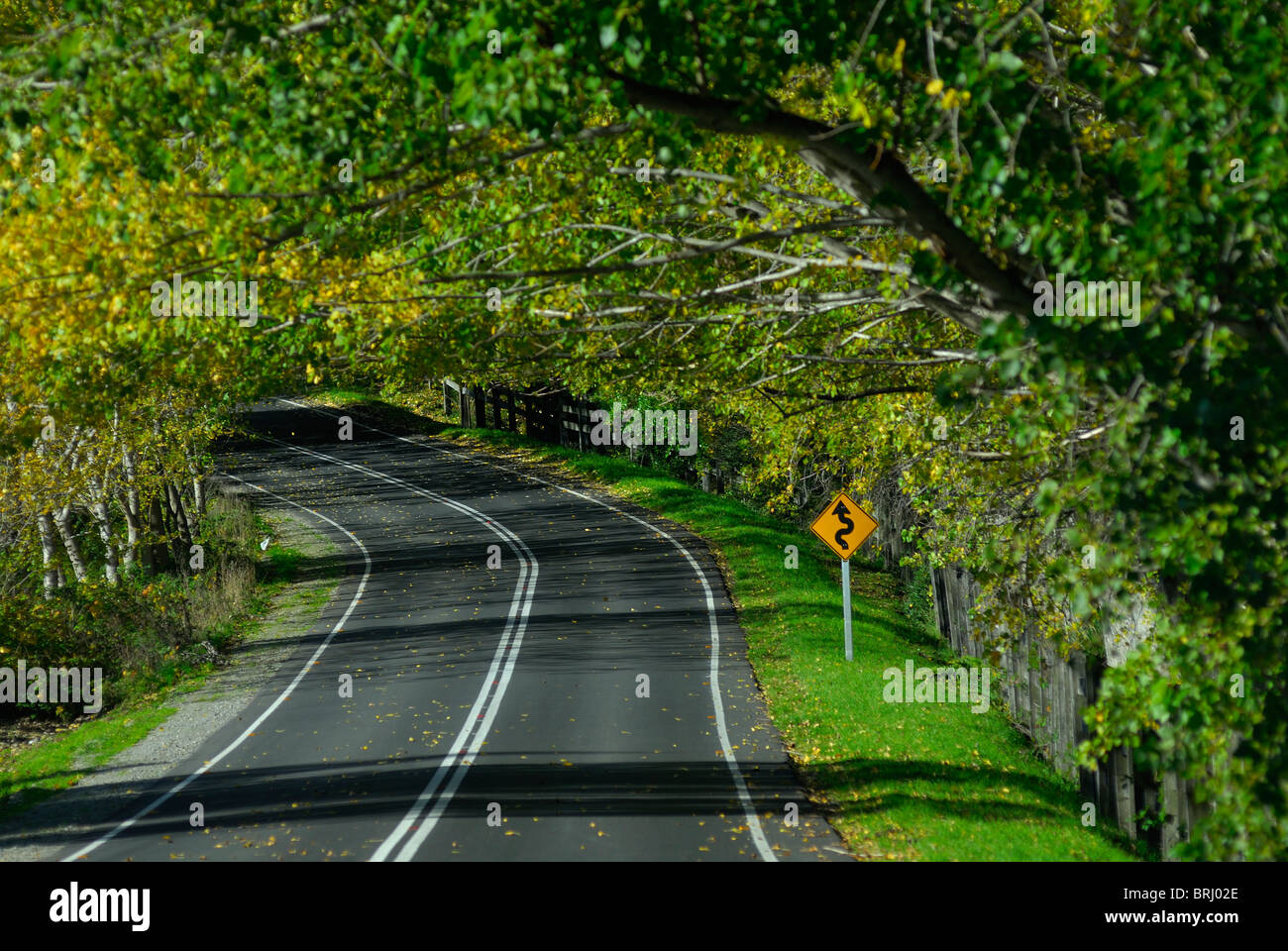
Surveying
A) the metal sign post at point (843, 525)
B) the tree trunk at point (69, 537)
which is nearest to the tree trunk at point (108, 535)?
the tree trunk at point (69, 537)

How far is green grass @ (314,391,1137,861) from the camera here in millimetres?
11820

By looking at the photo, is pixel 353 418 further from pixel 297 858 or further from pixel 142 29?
pixel 142 29

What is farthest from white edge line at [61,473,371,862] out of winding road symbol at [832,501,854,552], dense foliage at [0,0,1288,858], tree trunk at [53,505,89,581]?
winding road symbol at [832,501,854,552]

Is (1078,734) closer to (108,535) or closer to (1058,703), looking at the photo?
(1058,703)

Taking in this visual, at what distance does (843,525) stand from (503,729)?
635cm

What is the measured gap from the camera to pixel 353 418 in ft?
180

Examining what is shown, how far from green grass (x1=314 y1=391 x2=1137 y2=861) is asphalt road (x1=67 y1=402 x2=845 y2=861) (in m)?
0.51

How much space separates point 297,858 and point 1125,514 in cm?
852

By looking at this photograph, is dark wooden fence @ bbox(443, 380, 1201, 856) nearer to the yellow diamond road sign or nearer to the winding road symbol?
the yellow diamond road sign

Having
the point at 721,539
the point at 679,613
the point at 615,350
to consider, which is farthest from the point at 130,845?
the point at 721,539

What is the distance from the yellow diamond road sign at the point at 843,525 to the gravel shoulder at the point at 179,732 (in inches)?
364

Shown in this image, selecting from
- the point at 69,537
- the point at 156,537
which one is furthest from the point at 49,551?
the point at 156,537

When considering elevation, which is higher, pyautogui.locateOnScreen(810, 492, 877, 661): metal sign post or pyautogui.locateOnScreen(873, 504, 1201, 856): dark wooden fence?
pyautogui.locateOnScreen(810, 492, 877, 661): metal sign post

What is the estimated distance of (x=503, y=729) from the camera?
52.3 feet
